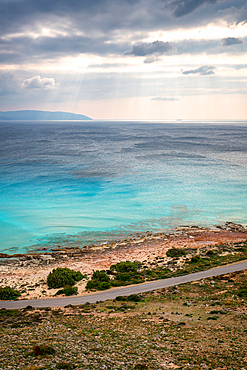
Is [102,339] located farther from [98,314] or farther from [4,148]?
[4,148]

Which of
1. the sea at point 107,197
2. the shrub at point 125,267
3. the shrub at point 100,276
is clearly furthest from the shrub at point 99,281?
the sea at point 107,197

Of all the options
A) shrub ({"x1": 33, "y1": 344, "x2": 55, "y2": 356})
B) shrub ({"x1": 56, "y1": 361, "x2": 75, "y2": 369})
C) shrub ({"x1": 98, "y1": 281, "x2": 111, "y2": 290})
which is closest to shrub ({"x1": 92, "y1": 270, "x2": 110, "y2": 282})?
shrub ({"x1": 98, "y1": 281, "x2": 111, "y2": 290})

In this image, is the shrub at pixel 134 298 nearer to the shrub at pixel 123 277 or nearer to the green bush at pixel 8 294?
the shrub at pixel 123 277

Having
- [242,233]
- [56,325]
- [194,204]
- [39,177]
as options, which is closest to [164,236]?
[242,233]

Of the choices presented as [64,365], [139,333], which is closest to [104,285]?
[139,333]

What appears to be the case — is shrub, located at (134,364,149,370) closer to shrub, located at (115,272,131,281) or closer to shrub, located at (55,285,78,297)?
shrub, located at (55,285,78,297)
